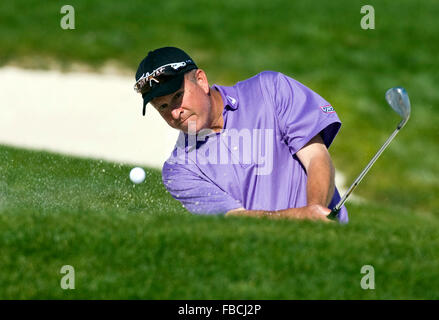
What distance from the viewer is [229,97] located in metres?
5.43

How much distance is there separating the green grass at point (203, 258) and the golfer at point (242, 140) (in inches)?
12.6

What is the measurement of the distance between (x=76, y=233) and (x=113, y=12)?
17.8m

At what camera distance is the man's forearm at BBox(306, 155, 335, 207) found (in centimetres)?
495

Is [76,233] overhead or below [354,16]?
below

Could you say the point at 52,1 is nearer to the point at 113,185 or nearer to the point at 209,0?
the point at 209,0

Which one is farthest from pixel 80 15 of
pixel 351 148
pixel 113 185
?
pixel 113 185

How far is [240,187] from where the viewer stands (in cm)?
530

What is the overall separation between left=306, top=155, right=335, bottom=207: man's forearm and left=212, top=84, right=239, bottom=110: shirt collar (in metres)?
0.69

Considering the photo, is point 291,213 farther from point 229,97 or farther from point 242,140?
point 229,97
